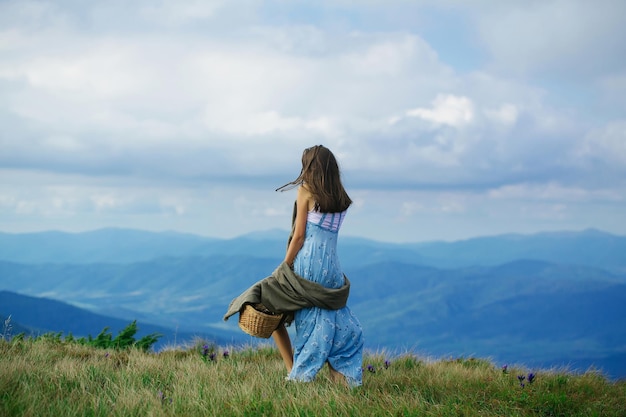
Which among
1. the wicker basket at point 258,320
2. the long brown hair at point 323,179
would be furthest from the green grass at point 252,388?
the long brown hair at point 323,179

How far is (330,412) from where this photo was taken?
6.05 m

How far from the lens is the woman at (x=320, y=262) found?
24.0 ft

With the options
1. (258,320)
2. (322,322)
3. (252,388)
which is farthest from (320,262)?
(252,388)

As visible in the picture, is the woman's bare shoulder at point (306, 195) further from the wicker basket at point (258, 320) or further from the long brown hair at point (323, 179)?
the wicker basket at point (258, 320)

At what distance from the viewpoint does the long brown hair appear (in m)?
7.28

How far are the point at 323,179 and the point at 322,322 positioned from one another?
1631 millimetres

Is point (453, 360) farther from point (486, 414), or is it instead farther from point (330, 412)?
point (330, 412)

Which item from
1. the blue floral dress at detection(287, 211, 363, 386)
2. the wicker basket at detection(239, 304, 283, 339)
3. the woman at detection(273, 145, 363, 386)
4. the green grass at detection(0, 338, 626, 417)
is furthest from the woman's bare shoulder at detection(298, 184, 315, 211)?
the green grass at detection(0, 338, 626, 417)

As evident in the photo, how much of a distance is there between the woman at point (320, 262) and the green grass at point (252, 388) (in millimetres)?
285

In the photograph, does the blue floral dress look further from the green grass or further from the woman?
the green grass

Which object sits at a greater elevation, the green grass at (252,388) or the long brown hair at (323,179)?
the long brown hair at (323,179)

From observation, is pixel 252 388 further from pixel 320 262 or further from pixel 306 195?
pixel 306 195

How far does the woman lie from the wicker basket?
0.86ft

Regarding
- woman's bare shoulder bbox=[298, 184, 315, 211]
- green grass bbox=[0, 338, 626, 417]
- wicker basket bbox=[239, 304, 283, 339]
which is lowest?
green grass bbox=[0, 338, 626, 417]
